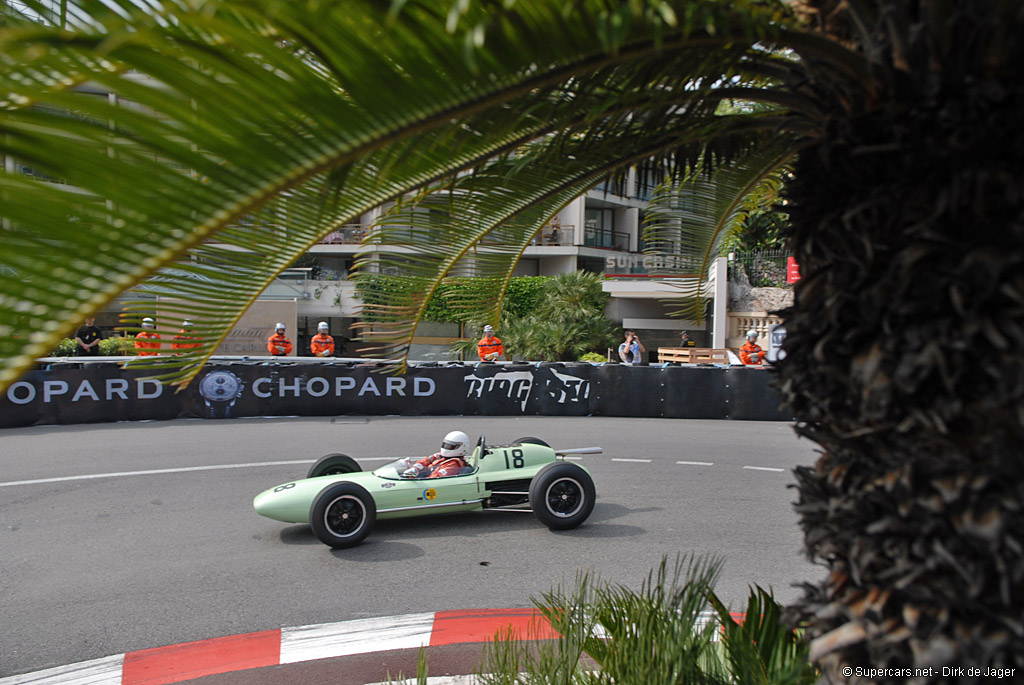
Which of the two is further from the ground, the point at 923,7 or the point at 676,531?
the point at 923,7

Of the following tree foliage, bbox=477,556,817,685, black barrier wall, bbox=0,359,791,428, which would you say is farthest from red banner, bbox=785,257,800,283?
black barrier wall, bbox=0,359,791,428

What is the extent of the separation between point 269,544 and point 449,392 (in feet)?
26.6

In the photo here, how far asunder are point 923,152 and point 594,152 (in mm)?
1308

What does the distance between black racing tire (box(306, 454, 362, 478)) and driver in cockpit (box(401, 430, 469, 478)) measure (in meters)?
0.84

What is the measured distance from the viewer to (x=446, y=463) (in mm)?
7156

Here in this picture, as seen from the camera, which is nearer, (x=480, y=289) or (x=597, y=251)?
(x=480, y=289)

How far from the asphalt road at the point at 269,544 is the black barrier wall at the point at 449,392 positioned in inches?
94.2

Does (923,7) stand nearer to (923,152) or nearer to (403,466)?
(923,152)

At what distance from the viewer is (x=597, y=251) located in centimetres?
3162

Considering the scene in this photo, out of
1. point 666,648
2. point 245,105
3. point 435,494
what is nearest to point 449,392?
point 435,494

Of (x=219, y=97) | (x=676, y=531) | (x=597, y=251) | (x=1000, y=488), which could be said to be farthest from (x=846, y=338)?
(x=597, y=251)

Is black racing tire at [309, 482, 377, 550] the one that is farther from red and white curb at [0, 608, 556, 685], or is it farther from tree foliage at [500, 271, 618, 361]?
tree foliage at [500, 271, 618, 361]

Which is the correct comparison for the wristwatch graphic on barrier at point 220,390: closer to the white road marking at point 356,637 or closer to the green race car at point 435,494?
the green race car at point 435,494

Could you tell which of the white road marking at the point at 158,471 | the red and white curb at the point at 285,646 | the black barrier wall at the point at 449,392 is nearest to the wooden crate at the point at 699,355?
the black barrier wall at the point at 449,392
